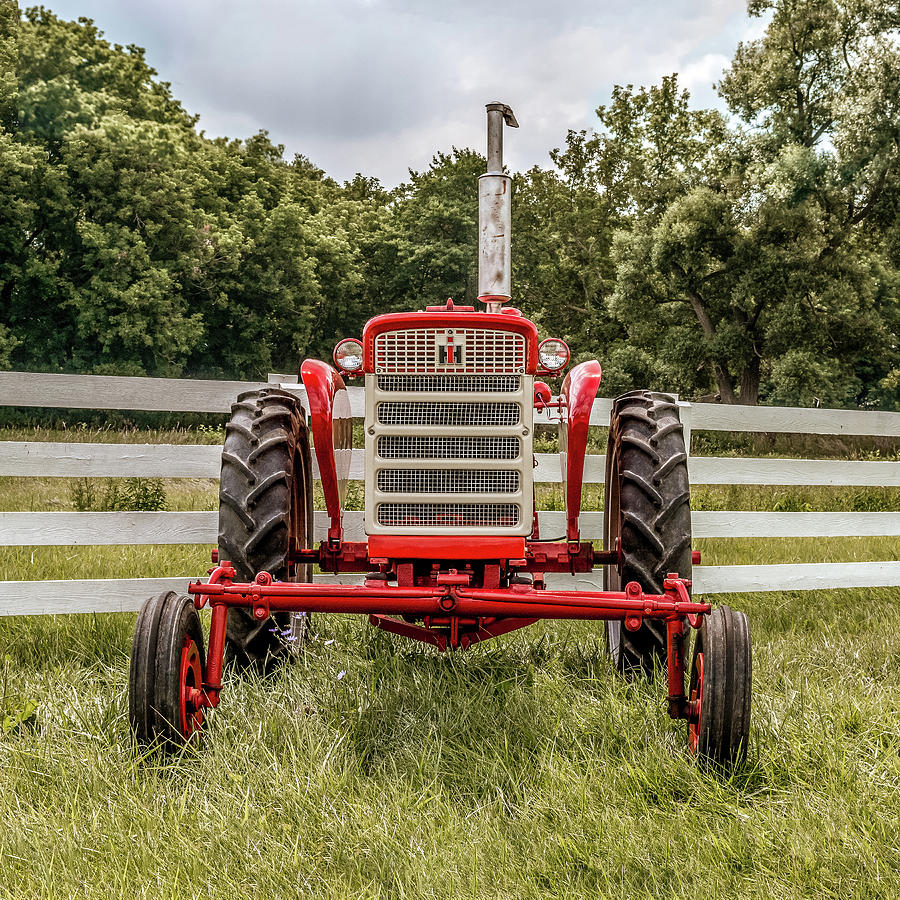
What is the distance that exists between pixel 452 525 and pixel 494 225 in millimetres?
1495

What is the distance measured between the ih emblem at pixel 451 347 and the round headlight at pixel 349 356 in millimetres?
338

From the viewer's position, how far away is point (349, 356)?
11.0 ft

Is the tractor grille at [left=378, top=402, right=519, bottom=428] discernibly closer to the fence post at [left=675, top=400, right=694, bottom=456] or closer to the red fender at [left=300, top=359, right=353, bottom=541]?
the red fender at [left=300, top=359, right=353, bottom=541]

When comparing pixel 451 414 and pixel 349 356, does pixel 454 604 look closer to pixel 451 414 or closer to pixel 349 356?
pixel 451 414

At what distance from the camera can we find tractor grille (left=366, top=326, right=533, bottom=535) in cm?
313

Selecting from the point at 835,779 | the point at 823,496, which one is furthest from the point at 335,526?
the point at 823,496

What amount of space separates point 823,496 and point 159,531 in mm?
7646

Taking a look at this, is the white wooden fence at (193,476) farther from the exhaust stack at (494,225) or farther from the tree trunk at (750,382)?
the tree trunk at (750,382)

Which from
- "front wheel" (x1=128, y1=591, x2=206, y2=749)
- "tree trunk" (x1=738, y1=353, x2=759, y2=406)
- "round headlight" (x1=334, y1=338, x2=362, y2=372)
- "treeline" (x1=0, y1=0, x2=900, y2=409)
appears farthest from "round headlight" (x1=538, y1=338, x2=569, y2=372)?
"tree trunk" (x1=738, y1=353, x2=759, y2=406)

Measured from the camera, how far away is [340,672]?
342 centimetres

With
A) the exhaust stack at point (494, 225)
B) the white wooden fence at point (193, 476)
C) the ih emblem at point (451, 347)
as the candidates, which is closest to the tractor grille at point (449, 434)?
the ih emblem at point (451, 347)

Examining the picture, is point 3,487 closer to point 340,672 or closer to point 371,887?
point 340,672

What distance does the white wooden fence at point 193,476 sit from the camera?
445 centimetres

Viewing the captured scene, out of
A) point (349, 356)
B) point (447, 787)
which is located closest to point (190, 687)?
point (447, 787)
